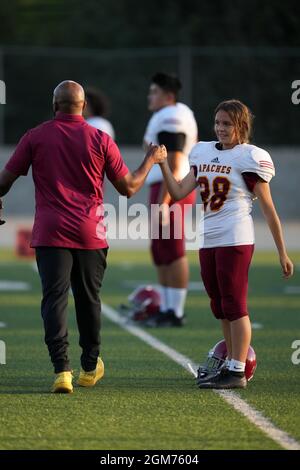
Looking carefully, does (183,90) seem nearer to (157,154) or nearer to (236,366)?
(157,154)

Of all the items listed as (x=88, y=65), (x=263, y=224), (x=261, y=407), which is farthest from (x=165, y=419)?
(x=88, y=65)

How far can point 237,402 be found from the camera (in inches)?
266

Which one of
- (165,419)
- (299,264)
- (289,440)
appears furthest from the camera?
(299,264)

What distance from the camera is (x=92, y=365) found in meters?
7.29

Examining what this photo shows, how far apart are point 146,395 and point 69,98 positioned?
1.82m

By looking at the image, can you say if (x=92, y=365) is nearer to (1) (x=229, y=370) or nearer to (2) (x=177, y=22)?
(1) (x=229, y=370)

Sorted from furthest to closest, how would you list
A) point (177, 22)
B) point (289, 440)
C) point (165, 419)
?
point (177, 22), point (165, 419), point (289, 440)

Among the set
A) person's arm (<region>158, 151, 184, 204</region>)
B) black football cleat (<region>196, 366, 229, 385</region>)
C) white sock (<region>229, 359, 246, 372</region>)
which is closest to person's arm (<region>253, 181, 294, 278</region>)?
white sock (<region>229, 359, 246, 372</region>)

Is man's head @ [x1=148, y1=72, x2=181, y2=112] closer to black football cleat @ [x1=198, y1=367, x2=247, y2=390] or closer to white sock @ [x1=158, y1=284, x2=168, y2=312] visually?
white sock @ [x1=158, y1=284, x2=168, y2=312]

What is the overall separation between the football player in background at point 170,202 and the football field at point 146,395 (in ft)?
0.91

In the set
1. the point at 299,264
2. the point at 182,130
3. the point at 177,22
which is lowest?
the point at 299,264

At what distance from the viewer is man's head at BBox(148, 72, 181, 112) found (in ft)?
34.5

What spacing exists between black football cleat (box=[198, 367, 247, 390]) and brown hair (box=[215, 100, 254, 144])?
142 cm

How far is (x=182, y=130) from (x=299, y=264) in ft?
23.8
